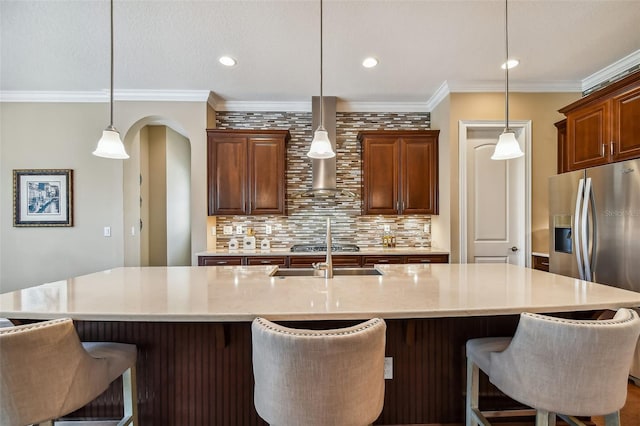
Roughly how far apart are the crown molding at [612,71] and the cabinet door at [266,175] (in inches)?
137

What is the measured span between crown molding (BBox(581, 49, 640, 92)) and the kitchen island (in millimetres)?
2558

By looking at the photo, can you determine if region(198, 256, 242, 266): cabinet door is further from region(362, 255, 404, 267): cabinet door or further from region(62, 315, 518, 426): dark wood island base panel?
region(62, 315, 518, 426): dark wood island base panel

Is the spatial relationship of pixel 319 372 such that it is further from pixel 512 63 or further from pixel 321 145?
pixel 512 63

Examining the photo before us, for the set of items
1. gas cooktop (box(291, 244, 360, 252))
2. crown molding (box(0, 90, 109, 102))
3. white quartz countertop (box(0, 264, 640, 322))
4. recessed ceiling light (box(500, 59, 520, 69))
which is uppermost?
recessed ceiling light (box(500, 59, 520, 69))

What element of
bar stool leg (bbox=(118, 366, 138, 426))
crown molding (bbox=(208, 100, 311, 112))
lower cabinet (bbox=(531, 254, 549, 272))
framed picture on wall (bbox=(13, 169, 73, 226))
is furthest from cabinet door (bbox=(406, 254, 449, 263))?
framed picture on wall (bbox=(13, 169, 73, 226))

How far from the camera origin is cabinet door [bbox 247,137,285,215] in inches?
138

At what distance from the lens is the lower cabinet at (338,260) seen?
3266mm

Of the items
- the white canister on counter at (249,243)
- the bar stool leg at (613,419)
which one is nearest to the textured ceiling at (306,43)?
the white canister on counter at (249,243)

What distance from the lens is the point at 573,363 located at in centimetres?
103

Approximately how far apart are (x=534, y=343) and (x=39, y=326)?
1.78 m

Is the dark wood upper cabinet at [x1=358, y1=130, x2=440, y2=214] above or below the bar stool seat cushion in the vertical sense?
above

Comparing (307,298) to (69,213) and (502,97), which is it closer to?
(502,97)

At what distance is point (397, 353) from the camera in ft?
5.11

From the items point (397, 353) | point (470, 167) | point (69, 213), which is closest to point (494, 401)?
point (397, 353)
